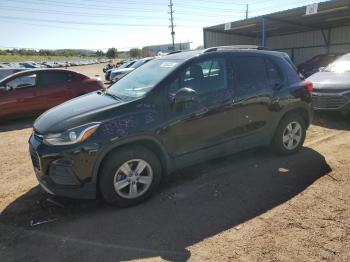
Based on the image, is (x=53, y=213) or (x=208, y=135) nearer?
(x=53, y=213)

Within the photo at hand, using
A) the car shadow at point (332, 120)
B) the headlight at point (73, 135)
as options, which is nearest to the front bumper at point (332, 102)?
the car shadow at point (332, 120)

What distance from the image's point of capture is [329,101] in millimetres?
7855

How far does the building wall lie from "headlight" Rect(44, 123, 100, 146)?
20.9m

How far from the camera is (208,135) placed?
447 cm

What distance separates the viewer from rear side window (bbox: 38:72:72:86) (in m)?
9.76

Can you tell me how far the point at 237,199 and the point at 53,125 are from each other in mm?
2340

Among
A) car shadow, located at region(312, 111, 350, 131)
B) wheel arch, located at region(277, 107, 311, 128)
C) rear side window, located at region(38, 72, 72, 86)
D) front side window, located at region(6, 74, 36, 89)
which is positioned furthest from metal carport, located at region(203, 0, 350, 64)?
front side window, located at region(6, 74, 36, 89)

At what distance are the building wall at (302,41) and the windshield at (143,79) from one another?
19306mm

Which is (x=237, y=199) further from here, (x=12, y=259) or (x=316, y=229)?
(x=12, y=259)

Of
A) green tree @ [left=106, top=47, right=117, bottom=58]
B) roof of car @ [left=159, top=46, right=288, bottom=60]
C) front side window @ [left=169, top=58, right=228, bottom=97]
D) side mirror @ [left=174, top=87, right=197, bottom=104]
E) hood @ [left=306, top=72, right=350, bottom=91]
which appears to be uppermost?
roof of car @ [left=159, top=46, right=288, bottom=60]

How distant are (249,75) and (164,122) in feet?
5.37

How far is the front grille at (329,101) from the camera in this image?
302 inches

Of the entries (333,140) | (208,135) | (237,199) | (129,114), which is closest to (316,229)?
(237,199)

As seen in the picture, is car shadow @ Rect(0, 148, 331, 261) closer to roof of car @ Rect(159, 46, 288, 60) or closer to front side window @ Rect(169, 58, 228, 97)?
front side window @ Rect(169, 58, 228, 97)
